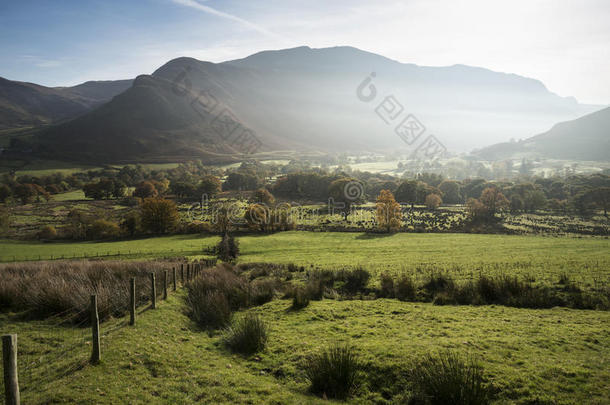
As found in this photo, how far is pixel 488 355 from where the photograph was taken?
8.46m

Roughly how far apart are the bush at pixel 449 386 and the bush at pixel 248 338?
4.98 meters

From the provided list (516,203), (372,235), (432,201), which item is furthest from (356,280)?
→ (516,203)

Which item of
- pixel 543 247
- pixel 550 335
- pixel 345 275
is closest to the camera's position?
pixel 550 335

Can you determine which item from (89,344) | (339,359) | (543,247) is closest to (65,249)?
(89,344)

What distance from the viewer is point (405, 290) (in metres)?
18.2

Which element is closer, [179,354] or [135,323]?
[179,354]

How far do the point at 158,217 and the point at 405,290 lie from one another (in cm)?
5751

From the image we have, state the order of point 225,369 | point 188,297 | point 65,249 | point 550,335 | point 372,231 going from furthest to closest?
point 372,231
point 65,249
point 188,297
point 550,335
point 225,369

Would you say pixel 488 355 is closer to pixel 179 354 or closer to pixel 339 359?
pixel 339 359

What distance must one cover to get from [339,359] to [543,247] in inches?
1745

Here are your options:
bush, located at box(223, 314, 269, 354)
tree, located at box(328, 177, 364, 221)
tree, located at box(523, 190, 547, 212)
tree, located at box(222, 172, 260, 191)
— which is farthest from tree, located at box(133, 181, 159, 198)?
tree, located at box(523, 190, 547, 212)

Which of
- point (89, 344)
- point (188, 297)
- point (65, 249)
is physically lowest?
point (65, 249)

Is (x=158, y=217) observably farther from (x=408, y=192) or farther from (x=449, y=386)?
(x=408, y=192)

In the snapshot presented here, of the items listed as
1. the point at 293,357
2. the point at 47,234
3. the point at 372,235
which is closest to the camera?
the point at 293,357
